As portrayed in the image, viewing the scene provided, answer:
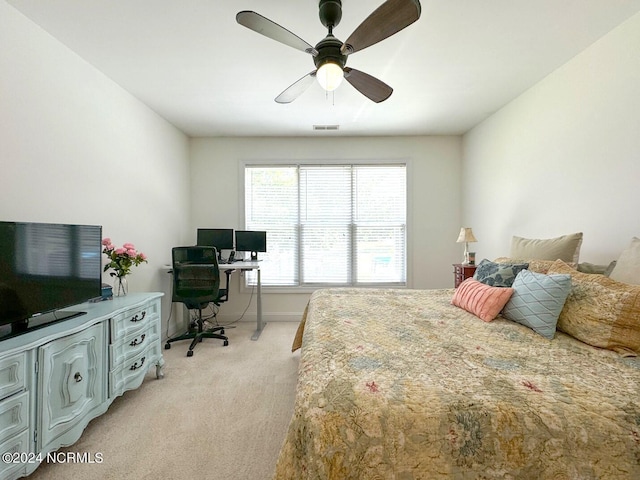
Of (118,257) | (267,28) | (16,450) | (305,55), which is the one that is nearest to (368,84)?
Result: (305,55)

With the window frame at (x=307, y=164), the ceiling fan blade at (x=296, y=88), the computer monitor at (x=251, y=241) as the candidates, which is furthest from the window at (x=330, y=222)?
the ceiling fan blade at (x=296, y=88)

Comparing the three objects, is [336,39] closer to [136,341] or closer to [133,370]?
[136,341]

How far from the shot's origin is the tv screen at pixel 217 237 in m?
3.81

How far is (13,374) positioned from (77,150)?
1671 mm

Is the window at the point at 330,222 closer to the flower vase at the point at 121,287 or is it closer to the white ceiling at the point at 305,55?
the white ceiling at the point at 305,55

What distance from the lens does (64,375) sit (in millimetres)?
1585

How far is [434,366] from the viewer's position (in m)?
1.19

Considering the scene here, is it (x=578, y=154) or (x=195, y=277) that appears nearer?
(x=578, y=154)

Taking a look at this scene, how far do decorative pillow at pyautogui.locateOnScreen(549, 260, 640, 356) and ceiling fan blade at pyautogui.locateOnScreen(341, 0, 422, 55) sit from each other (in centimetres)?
168

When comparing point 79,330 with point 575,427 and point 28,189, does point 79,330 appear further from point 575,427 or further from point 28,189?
point 575,427

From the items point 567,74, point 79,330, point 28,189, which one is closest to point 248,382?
point 79,330

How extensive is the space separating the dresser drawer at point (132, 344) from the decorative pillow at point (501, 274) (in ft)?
8.76

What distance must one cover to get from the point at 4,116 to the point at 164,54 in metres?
1.09

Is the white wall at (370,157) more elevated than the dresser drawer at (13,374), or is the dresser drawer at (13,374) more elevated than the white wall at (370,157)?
the white wall at (370,157)
